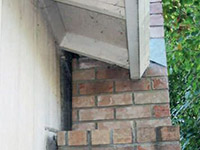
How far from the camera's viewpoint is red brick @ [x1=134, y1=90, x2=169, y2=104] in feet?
6.24

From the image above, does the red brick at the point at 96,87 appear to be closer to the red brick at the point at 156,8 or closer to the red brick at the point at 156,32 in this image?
the red brick at the point at 156,32

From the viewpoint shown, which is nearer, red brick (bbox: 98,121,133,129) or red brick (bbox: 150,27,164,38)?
red brick (bbox: 98,121,133,129)

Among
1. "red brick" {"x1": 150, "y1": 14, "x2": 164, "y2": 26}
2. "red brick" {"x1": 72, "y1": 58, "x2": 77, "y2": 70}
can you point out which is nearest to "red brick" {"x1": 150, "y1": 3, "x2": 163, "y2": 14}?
"red brick" {"x1": 150, "y1": 14, "x2": 164, "y2": 26}

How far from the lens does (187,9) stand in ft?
10.1

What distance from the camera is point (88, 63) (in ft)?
6.74

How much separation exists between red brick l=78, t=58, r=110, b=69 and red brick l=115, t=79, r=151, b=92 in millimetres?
168

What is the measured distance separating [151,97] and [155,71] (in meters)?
0.17

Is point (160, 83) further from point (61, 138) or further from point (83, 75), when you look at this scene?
point (61, 138)

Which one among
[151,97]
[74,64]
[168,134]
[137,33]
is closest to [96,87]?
[74,64]

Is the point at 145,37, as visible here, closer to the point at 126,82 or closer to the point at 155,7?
the point at 126,82

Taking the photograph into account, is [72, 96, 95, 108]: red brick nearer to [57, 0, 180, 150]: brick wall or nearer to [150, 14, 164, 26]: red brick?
[57, 0, 180, 150]: brick wall

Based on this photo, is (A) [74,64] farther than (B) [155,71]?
Yes

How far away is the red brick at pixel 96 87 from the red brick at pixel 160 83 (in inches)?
10.4

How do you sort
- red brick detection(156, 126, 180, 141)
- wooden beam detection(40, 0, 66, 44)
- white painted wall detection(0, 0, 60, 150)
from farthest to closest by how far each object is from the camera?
wooden beam detection(40, 0, 66, 44), red brick detection(156, 126, 180, 141), white painted wall detection(0, 0, 60, 150)
